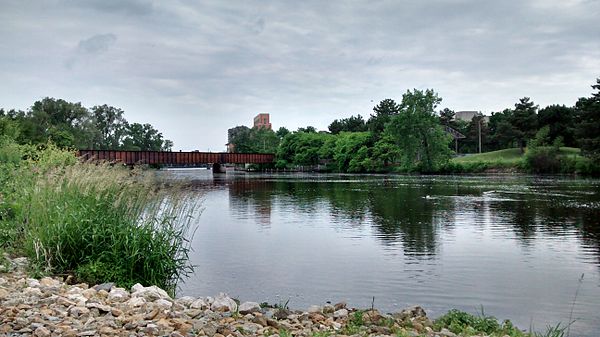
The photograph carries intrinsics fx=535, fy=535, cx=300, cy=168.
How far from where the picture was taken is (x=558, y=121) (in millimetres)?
98750

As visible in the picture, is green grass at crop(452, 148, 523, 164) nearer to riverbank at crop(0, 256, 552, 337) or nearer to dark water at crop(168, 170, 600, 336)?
dark water at crop(168, 170, 600, 336)

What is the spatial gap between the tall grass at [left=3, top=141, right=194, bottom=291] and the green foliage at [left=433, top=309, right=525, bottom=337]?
18.5 feet

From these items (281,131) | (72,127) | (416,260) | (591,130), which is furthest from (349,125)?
(416,260)

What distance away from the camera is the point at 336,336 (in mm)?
6953

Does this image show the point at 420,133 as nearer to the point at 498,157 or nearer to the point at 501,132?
the point at 498,157

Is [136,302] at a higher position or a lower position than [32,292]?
lower

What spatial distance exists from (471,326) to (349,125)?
158m

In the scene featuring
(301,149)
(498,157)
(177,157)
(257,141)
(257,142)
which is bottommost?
(498,157)

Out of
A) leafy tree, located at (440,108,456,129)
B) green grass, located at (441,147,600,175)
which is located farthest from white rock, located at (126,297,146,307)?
leafy tree, located at (440,108,456,129)

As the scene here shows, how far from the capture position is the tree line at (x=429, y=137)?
85250 millimetres

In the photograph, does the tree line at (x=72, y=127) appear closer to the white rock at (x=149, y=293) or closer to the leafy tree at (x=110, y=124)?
the leafy tree at (x=110, y=124)

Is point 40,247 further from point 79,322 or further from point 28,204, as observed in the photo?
point 79,322

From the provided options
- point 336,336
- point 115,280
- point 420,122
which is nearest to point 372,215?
point 115,280

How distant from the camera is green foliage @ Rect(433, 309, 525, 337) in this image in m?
7.84
